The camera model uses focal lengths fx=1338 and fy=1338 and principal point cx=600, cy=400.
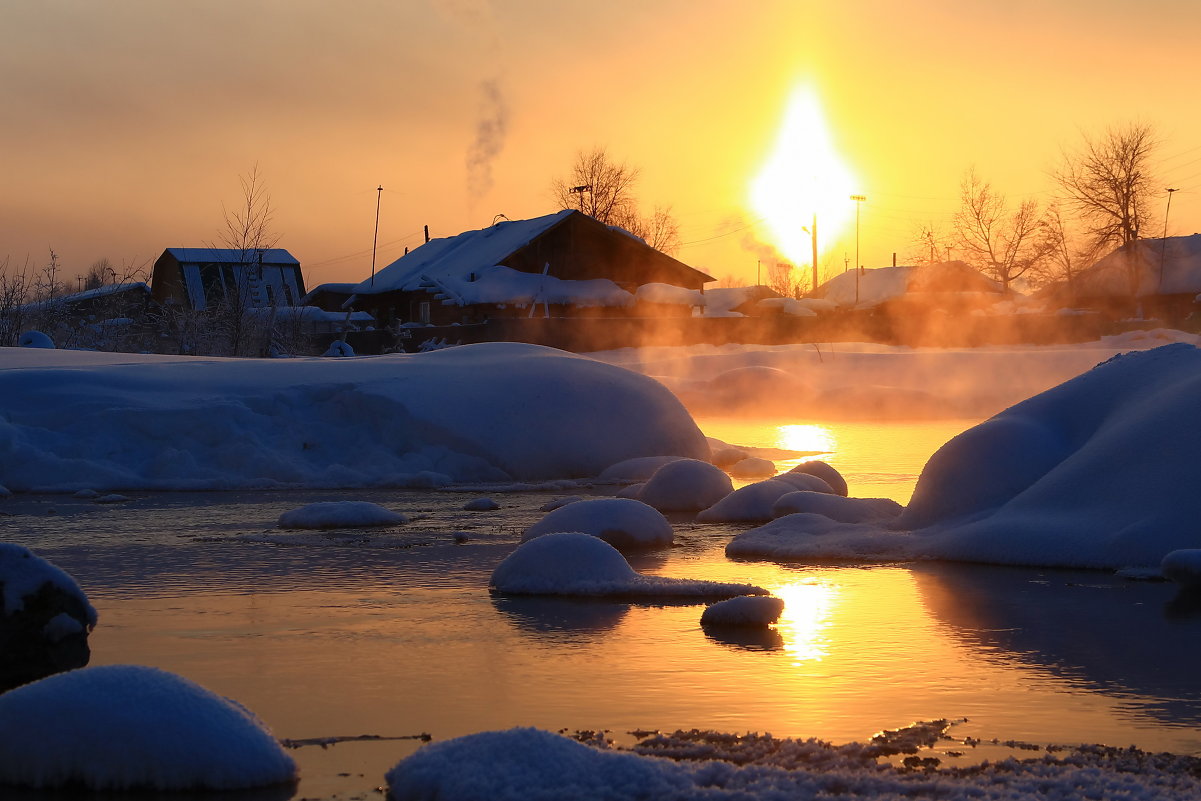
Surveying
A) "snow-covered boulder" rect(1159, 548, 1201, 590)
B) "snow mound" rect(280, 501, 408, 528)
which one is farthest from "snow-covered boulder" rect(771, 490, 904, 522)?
"snow mound" rect(280, 501, 408, 528)

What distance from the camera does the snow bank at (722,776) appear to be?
3.27 meters

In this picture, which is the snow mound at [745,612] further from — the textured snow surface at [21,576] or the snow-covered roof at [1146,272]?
the snow-covered roof at [1146,272]

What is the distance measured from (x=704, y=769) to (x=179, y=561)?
15.2ft

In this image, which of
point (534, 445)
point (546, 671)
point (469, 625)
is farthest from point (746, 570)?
point (534, 445)

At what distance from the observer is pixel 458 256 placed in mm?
37562

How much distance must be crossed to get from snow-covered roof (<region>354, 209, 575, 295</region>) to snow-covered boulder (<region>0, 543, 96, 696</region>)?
29294mm

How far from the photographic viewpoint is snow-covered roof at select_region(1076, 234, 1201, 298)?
50.2m

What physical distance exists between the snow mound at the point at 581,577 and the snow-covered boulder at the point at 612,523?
3.58 feet

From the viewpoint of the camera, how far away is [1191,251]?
171 feet

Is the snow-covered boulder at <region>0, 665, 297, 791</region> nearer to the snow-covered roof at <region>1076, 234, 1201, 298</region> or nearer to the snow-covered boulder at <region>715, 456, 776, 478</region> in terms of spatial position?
the snow-covered boulder at <region>715, 456, 776, 478</region>

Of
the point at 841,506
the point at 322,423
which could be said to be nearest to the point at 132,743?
the point at 841,506

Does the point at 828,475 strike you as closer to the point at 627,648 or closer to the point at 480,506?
the point at 480,506

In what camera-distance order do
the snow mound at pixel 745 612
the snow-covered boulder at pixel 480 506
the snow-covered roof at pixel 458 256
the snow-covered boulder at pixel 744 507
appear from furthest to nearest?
1. the snow-covered roof at pixel 458 256
2. the snow-covered boulder at pixel 480 506
3. the snow-covered boulder at pixel 744 507
4. the snow mound at pixel 745 612

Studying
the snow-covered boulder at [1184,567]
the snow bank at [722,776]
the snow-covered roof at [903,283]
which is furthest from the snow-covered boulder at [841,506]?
the snow-covered roof at [903,283]
